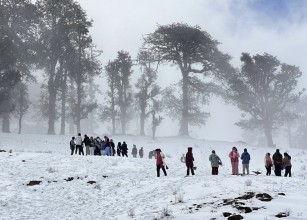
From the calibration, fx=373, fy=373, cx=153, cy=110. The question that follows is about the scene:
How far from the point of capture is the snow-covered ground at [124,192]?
10.4m

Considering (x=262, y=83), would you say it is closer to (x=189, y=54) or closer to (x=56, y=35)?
(x=189, y=54)

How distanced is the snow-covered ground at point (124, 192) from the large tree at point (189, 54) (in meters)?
26.0

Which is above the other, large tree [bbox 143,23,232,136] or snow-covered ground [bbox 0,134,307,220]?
large tree [bbox 143,23,232,136]

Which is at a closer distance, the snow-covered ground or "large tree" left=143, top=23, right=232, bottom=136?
the snow-covered ground

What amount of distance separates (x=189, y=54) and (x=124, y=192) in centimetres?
3259

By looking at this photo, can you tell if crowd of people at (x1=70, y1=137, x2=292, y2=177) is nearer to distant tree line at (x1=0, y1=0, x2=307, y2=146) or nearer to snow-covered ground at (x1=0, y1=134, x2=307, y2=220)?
snow-covered ground at (x1=0, y1=134, x2=307, y2=220)

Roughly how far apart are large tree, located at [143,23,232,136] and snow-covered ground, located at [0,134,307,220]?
25975 mm

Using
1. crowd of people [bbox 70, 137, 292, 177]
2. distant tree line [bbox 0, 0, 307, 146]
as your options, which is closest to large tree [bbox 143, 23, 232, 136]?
distant tree line [bbox 0, 0, 307, 146]

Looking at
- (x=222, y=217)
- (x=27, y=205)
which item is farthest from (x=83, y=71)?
(x=222, y=217)

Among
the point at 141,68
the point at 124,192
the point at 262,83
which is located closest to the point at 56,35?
the point at 141,68

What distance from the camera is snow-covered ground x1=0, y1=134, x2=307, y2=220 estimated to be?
10438 millimetres

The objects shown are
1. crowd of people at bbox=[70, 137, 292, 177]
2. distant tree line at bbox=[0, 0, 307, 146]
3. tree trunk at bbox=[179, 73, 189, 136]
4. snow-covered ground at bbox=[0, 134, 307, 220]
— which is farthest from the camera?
tree trunk at bbox=[179, 73, 189, 136]

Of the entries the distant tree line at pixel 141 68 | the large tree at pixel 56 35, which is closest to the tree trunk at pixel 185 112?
the distant tree line at pixel 141 68

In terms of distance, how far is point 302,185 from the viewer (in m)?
13.0
